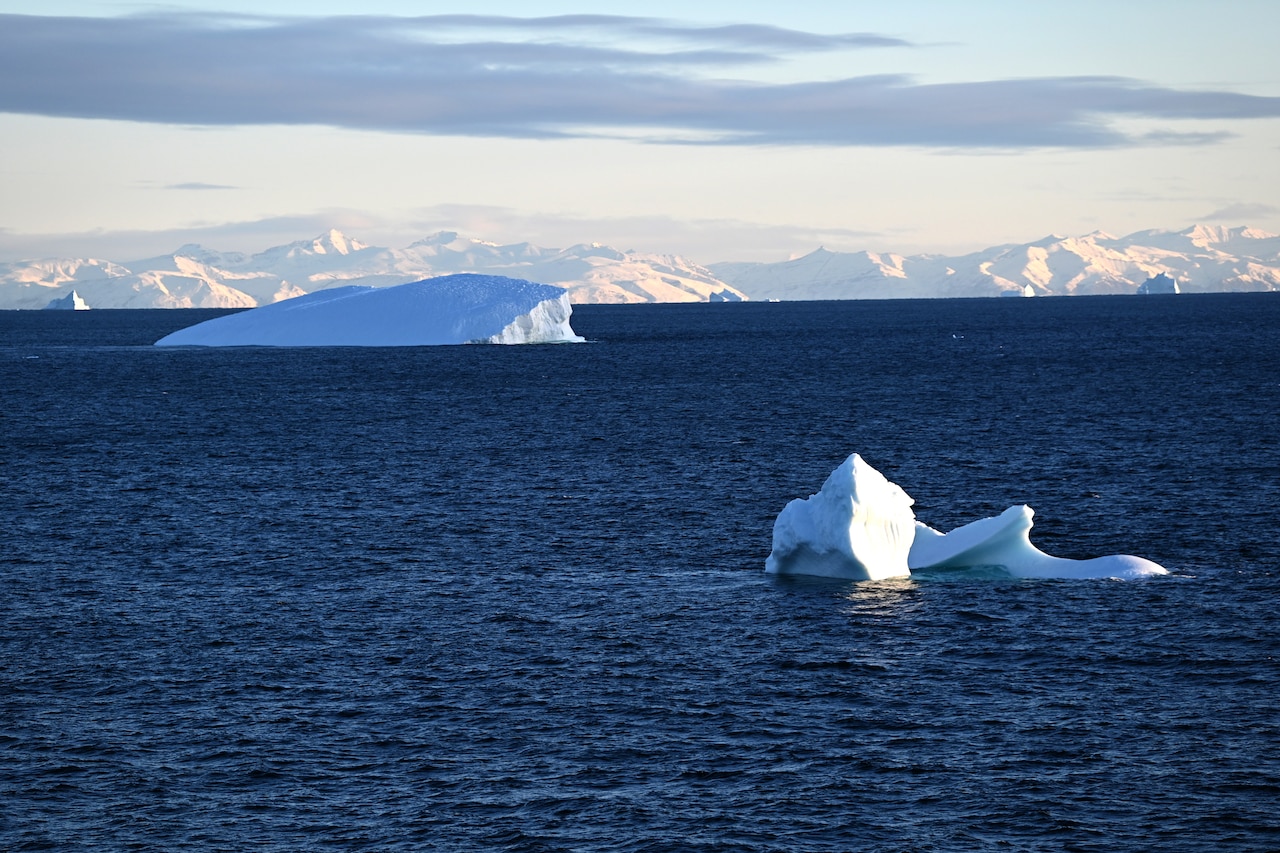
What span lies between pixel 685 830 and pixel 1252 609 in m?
17.3

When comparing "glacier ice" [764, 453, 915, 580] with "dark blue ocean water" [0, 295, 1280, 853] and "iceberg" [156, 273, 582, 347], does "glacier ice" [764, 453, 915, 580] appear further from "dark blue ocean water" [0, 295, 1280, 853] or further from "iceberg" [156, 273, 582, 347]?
"iceberg" [156, 273, 582, 347]

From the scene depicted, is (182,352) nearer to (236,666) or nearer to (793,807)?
(236,666)

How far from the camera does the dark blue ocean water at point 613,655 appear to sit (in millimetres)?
21172

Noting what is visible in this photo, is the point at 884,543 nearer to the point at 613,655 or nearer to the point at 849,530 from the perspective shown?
the point at 849,530

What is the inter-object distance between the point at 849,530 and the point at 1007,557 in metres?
4.54

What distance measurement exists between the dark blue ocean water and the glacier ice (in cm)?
75

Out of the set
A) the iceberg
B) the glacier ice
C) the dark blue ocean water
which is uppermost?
the iceberg

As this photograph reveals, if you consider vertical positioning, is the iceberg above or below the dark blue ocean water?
above

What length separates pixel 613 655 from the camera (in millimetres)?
29156

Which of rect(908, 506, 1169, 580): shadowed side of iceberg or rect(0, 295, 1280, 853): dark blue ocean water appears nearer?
rect(0, 295, 1280, 853): dark blue ocean water

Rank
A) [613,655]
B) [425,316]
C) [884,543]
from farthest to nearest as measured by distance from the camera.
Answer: [425,316] → [884,543] → [613,655]

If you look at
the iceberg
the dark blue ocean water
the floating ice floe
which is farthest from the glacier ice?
the iceberg

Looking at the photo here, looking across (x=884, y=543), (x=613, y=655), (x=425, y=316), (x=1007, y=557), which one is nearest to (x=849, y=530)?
(x=884, y=543)

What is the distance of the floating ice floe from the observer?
3497cm
